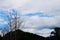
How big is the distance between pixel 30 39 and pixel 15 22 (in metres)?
25.1

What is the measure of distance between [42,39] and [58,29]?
1198 inches

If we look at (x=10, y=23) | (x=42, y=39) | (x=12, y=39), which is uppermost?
(x=10, y=23)

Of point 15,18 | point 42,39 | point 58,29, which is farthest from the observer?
point 42,39

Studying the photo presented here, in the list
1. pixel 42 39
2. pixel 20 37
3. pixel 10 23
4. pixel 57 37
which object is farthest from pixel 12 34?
pixel 42 39

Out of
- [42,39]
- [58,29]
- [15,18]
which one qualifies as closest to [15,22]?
[15,18]

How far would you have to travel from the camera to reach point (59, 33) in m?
33.3

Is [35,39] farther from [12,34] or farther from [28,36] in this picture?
[12,34]

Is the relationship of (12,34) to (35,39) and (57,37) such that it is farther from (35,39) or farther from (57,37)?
(35,39)

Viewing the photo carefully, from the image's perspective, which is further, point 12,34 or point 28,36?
point 28,36

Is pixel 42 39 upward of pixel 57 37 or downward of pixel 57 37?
downward

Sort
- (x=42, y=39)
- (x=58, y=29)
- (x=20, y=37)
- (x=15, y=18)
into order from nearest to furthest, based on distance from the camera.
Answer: (x=15, y=18) < (x=58, y=29) < (x=20, y=37) < (x=42, y=39)

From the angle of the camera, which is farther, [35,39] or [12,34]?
[35,39]

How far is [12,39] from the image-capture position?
33.7 meters

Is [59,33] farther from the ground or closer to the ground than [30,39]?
farther from the ground
